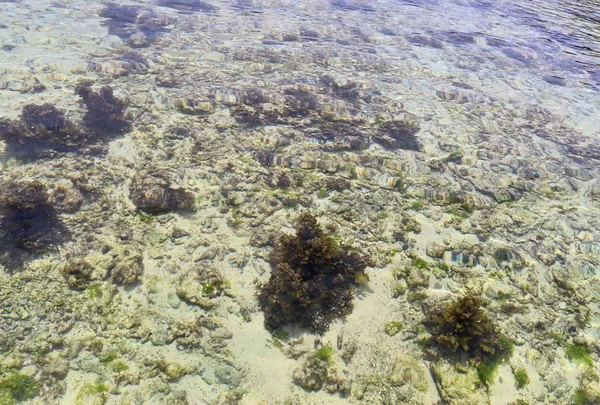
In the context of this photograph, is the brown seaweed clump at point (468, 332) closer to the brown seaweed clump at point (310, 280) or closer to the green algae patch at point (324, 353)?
the brown seaweed clump at point (310, 280)

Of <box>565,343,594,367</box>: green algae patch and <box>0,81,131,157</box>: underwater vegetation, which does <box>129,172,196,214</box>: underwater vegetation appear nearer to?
<box>0,81,131,157</box>: underwater vegetation

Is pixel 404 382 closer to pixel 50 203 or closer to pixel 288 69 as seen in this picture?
pixel 50 203

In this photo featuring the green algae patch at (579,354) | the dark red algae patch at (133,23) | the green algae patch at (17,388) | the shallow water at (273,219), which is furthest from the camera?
the dark red algae patch at (133,23)

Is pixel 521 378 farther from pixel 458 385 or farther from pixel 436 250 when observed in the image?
pixel 436 250

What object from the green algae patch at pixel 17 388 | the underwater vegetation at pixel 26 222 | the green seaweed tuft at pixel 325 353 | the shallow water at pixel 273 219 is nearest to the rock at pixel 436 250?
the shallow water at pixel 273 219

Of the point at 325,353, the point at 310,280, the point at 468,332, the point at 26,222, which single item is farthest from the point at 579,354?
the point at 26,222

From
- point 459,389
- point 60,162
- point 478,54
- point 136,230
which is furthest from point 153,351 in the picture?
point 478,54

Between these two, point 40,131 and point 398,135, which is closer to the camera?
point 40,131
